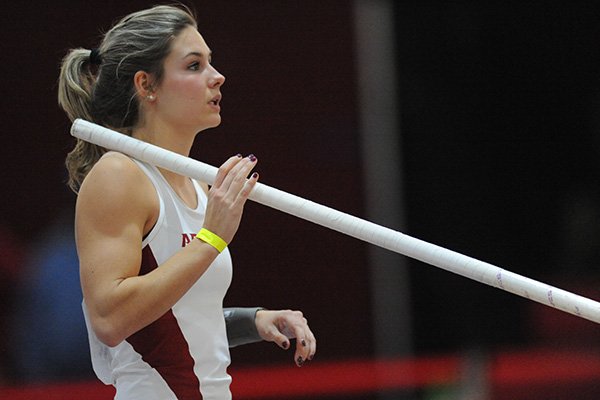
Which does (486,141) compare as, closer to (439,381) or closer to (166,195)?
(439,381)

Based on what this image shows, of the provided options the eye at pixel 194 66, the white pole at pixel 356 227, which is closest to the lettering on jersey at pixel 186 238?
the white pole at pixel 356 227

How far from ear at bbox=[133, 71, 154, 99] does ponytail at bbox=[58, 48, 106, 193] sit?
111 millimetres

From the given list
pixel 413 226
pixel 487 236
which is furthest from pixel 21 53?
pixel 487 236

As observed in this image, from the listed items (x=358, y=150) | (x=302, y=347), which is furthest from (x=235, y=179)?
(x=358, y=150)

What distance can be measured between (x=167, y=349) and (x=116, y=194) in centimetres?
A: 29

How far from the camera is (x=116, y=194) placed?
178 cm

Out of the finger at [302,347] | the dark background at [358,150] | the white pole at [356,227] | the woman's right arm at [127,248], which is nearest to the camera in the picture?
the woman's right arm at [127,248]

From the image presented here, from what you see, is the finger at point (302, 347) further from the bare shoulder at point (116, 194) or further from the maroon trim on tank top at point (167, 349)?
the bare shoulder at point (116, 194)

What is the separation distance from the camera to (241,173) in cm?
178

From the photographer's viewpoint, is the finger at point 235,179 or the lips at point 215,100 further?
the lips at point 215,100

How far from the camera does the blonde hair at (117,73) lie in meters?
1.98

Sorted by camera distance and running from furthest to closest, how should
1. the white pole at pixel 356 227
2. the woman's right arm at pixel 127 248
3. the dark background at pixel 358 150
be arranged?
the dark background at pixel 358 150, the white pole at pixel 356 227, the woman's right arm at pixel 127 248

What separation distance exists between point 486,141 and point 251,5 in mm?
1133

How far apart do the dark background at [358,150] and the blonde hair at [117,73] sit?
204 centimetres
